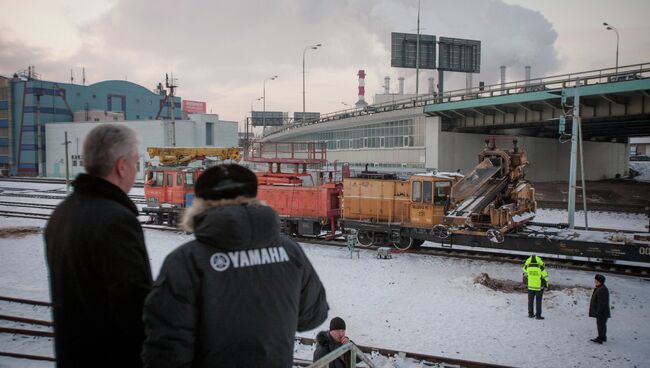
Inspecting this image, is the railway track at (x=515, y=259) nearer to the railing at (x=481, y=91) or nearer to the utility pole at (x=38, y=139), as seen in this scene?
the railing at (x=481, y=91)

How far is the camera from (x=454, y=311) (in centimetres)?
1138

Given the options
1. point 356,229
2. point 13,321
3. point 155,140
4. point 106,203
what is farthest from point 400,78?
point 106,203

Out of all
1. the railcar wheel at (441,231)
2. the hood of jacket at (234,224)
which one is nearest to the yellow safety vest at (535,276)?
the railcar wheel at (441,231)

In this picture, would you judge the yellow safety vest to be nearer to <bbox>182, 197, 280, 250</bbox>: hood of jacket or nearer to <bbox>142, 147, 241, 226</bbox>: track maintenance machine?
<bbox>182, 197, 280, 250</bbox>: hood of jacket

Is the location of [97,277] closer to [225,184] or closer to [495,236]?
[225,184]

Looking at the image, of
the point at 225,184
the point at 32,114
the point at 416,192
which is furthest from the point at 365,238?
the point at 32,114

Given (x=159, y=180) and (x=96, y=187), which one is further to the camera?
(x=159, y=180)

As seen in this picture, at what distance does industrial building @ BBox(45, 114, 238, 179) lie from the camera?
55.5 metres

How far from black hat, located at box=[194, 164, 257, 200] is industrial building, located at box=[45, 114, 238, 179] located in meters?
53.7

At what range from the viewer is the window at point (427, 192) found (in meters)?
17.2

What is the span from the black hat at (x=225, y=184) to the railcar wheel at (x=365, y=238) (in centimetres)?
1666

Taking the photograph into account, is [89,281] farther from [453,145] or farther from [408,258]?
[453,145]

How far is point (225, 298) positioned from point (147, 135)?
58.0 metres

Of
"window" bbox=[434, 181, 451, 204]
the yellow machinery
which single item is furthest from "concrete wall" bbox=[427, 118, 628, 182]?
"window" bbox=[434, 181, 451, 204]
